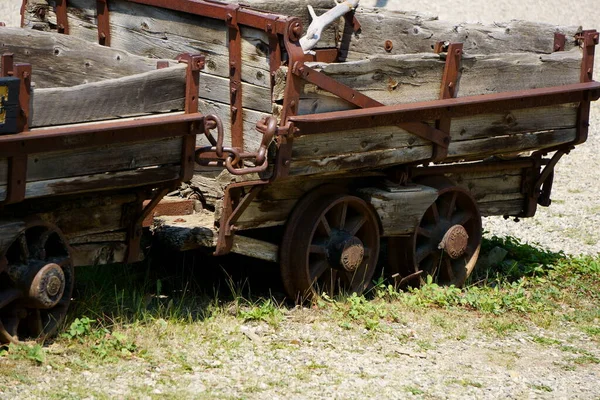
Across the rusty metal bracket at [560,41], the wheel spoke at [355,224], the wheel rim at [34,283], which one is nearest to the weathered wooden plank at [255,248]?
the wheel spoke at [355,224]

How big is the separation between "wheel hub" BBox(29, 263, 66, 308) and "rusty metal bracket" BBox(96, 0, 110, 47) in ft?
8.01

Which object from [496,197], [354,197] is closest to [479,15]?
[496,197]

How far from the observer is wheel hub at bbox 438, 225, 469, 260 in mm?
8070

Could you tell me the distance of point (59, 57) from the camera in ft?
23.7

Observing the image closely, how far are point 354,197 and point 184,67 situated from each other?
1698 millimetres

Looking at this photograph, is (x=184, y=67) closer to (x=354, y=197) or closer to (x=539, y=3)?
(x=354, y=197)

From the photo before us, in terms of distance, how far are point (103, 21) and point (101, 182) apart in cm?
220

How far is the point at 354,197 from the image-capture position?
748 cm

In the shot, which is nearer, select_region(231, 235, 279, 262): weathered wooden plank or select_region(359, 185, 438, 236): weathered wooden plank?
select_region(231, 235, 279, 262): weathered wooden plank

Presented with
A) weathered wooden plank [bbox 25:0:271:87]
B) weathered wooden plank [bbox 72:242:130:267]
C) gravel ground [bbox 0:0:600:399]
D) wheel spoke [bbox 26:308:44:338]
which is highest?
weathered wooden plank [bbox 25:0:271:87]

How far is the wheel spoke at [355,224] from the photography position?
7590 mm

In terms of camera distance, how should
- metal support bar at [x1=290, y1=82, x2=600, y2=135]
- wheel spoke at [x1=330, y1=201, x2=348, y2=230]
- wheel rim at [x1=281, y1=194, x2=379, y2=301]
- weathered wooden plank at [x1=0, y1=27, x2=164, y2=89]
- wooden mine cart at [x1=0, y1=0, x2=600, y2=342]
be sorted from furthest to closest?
wheel spoke at [x1=330, y1=201, x2=348, y2=230] < wheel rim at [x1=281, y1=194, x2=379, y2=301] < weathered wooden plank at [x1=0, y1=27, x2=164, y2=89] < metal support bar at [x1=290, y1=82, x2=600, y2=135] < wooden mine cart at [x1=0, y1=0, x2=600, y2=342]

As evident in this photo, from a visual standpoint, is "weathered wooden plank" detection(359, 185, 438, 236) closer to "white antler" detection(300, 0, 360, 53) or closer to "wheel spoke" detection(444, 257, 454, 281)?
"wheel spoke" detection(444, 257, 454, 281)

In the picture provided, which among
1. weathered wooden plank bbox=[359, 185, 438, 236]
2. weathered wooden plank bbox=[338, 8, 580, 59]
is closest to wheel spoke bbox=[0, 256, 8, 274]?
weathered wooden plank bbox=[359, 185, 438, 236]
